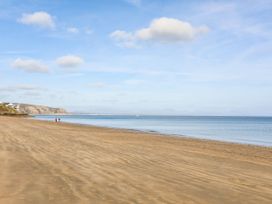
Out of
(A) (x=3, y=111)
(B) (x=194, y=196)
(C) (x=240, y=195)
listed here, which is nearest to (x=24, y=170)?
(B) (x=194, y=196)

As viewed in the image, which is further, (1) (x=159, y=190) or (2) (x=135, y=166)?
(2) (x=135, y=166)

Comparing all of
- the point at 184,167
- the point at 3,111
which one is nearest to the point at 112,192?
the point at 184,167

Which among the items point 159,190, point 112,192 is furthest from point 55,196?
point 159,190

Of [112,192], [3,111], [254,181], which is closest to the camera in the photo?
[112,192]

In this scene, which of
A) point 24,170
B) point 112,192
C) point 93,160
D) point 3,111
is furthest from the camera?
point 3,111

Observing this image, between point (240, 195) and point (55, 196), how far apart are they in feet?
12.3

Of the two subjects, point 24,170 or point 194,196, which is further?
point 24,170

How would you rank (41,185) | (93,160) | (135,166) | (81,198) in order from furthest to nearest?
(93,160) → (135,166) → (41,185) → (81,198)

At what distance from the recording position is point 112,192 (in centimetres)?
825

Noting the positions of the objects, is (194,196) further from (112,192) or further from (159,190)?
(112,192)

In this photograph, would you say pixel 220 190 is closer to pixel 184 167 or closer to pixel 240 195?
pixel 240 195

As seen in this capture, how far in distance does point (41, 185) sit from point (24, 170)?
7.66 feet

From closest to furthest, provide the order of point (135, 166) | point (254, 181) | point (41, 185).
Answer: point (41, 185) → point (254, 181) → point (135, 166)

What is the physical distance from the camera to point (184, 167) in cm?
1272
